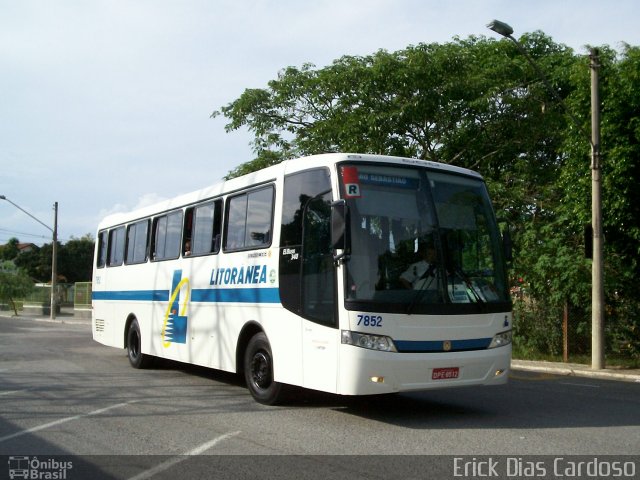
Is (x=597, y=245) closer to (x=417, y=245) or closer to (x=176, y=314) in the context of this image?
(x=417, y=245)

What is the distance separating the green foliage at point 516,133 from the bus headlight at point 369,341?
9.01 metres

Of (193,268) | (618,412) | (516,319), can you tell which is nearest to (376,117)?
(516,319)

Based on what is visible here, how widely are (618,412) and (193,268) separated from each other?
7003 mm

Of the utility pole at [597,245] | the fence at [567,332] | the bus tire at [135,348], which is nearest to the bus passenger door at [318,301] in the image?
the bus tire at [135,348]

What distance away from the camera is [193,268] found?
1253 cm

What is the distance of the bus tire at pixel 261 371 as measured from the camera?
987cm

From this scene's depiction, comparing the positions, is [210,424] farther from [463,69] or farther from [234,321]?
[463,69]

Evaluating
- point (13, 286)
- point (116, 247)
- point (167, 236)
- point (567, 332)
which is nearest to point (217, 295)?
point (167, 236)

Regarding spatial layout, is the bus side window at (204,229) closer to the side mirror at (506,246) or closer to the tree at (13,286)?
the side mirror at (506,246)

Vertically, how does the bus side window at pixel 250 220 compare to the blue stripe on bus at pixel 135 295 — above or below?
above

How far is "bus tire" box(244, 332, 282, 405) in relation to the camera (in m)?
9.87

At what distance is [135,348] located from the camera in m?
15.3

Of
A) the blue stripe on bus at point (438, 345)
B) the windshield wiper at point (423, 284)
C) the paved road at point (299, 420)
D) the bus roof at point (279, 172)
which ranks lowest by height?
the paved road at point (299, 420)

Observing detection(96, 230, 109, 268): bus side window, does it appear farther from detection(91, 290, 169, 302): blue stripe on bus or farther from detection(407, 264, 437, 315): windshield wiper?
detection(407, 264, 437, 315): windshield wiper
